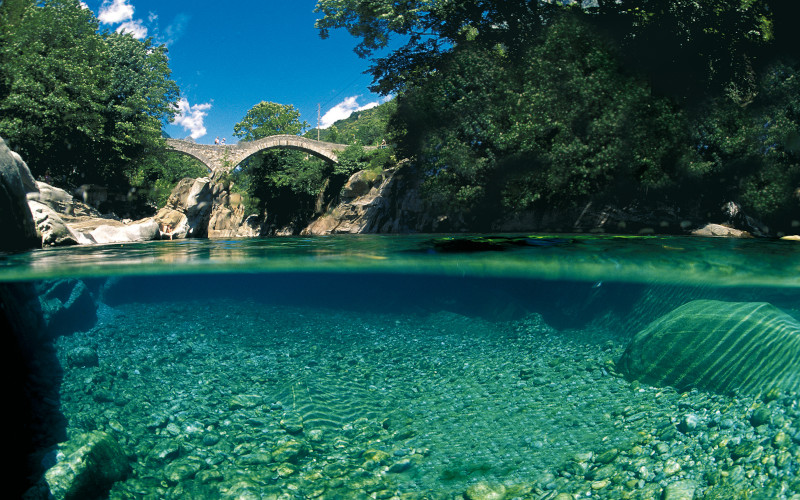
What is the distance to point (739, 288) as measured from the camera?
26.1ft

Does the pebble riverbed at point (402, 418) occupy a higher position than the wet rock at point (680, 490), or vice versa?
the pebble riverbed at point (402, 418)

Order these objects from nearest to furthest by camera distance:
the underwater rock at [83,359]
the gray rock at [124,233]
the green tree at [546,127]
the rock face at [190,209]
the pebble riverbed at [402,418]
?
the pebble riverbed at [402,418] → the underwater rock at [83,359] → the gray rock at [124,233] → the green tree at [546,127] → the rock face at [190,209]

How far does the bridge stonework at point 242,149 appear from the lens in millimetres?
37531

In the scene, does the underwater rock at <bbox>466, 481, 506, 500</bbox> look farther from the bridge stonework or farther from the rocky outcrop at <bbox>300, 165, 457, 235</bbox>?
the bridge stonework

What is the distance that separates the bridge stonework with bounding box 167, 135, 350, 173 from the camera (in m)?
37.5

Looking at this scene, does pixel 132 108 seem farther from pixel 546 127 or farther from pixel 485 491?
pixel 485 491

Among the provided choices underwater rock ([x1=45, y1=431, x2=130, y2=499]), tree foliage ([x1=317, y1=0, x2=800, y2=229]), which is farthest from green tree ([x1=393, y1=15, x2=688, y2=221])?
underwater rock ([x1=45, y1=431, x2=130, y2=499])

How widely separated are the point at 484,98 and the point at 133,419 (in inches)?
714

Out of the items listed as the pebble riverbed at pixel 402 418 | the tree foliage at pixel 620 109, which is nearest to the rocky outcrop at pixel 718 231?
the tree foliage at pixel 620 109

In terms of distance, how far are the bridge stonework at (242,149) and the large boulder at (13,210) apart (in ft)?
91.4

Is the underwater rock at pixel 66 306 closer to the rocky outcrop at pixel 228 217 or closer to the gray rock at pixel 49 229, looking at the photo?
the gray rock at pixel 49 229

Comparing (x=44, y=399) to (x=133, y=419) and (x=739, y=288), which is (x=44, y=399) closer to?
(x=133, y=419)

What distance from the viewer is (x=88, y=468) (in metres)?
3.82

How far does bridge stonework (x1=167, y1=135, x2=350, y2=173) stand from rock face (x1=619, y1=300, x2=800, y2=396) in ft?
105
